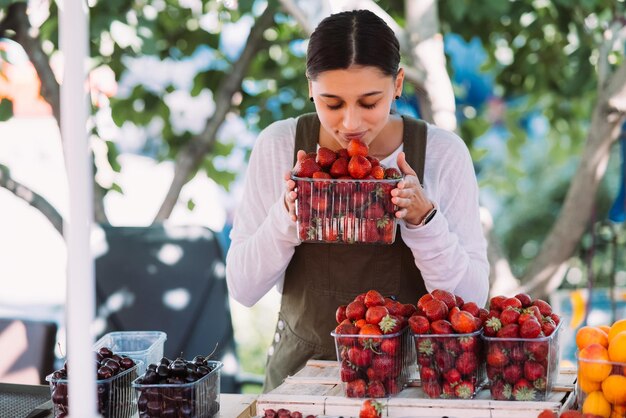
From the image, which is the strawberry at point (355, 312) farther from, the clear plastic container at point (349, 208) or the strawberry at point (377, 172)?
the strawberry at point (377, 172)

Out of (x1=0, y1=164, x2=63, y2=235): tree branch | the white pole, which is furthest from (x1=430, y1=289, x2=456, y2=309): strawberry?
(x1=0, y1=164, x2=63, y2=235): tree branch

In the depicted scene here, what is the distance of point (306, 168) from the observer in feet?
6.44

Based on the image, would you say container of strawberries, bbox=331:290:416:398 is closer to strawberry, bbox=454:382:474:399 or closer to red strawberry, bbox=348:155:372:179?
strawberry, bbox=454:382:474:399

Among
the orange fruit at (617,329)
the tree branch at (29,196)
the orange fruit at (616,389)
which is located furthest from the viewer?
the tree branch at (29,196)

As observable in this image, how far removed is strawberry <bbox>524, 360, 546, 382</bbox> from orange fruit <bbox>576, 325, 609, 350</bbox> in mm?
89

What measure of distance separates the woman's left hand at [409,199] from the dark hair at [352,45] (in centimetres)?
26

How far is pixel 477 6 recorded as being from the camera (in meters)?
3.52

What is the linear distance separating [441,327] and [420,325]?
0.14 ft

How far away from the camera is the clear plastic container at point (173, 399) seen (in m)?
1.74

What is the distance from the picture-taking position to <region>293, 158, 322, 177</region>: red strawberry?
196 cm

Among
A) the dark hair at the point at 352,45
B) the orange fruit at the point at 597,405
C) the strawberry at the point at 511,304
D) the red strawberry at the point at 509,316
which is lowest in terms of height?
the orange fruit at the point at 597,405

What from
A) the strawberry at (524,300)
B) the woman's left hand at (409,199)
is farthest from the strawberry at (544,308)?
the woman's left hand at (409,199)

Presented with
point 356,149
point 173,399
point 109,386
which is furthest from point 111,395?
point 356,149

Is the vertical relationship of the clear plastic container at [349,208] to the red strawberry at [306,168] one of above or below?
below
